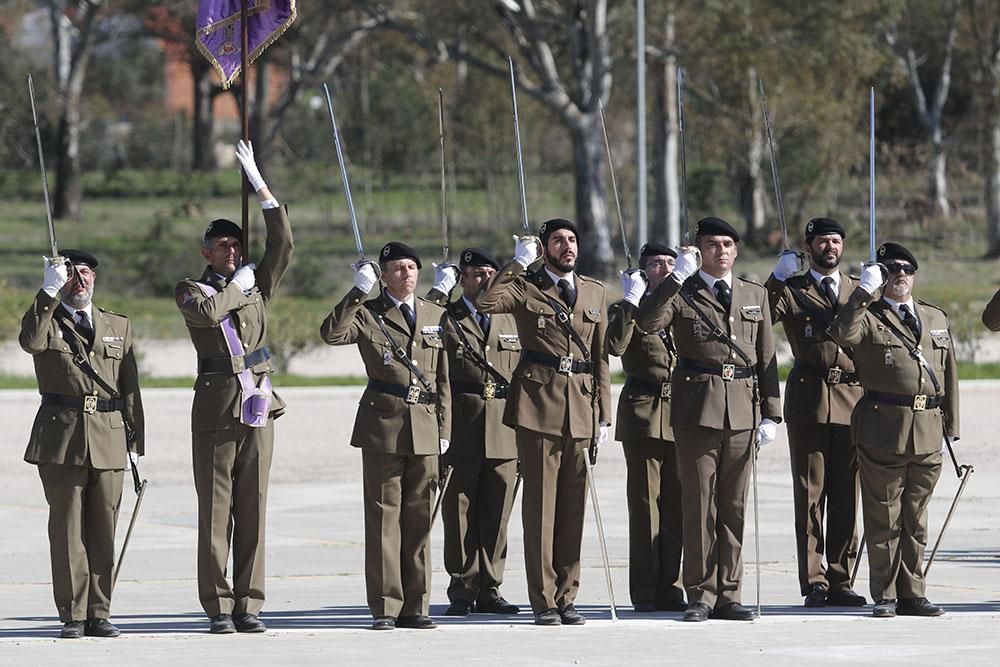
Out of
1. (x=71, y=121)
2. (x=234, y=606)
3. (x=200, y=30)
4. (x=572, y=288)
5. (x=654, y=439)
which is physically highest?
(x=71, y=121)

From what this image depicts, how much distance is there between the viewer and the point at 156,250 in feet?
130

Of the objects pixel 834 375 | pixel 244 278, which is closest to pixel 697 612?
pixel 834 375

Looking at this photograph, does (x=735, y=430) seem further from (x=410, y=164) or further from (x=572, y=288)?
(x=410, y=164)

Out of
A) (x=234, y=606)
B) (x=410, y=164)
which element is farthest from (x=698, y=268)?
(x=410, y=164)

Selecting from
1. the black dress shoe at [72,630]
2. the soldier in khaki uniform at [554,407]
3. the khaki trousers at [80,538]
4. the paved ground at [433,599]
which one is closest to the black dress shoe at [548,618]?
the soldier in khaki uniform at [554,407]

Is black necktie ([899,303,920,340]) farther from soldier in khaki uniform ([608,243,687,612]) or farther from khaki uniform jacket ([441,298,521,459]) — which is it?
khaki uniform jacket ([441,298,521,459])

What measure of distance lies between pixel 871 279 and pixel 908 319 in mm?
566

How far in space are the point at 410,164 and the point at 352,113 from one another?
209 cm

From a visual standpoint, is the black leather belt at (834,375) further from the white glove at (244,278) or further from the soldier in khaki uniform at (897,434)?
the white glove at (244,278)

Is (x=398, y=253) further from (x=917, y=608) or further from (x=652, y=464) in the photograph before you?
(x=917, y=608)

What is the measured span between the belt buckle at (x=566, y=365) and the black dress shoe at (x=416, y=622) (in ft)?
4.48

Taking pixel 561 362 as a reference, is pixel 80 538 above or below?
below

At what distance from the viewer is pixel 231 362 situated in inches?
368

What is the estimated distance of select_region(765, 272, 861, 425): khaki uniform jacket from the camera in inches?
412
